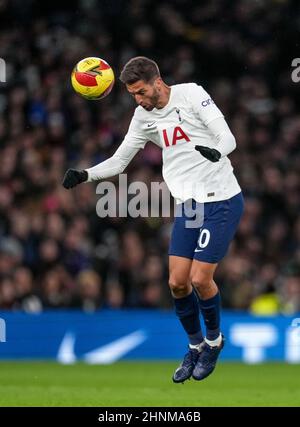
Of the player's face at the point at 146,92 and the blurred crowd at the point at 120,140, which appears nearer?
the player's face at the point at 146,92

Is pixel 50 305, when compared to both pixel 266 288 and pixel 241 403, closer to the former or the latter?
pixel 266 288

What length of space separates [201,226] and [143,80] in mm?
1401

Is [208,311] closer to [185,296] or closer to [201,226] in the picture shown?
[185,296]

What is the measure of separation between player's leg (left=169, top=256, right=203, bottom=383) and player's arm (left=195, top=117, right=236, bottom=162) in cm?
115

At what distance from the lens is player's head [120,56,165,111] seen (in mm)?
10438

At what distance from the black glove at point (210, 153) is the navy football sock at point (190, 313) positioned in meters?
1.58

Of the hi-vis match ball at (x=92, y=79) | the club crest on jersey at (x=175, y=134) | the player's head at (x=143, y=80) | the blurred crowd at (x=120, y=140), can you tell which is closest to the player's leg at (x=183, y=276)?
the club crest on jersey at (x=175, y=134)

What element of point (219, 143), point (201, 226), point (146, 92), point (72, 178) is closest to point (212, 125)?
A: point (219, 143)

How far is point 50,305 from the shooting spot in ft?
57.0

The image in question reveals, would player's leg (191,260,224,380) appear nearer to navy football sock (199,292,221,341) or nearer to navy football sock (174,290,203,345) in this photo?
navy football sock (199,292,221,341)

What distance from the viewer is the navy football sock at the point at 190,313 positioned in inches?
432

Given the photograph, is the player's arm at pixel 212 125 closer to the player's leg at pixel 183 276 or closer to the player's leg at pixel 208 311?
the player's leg at pixel 183 276

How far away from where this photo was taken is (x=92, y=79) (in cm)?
1068
